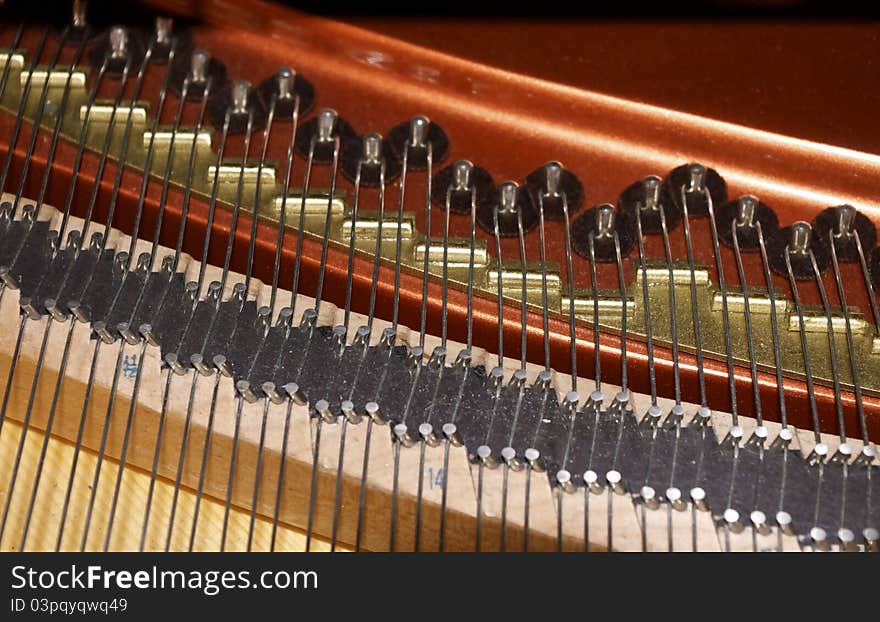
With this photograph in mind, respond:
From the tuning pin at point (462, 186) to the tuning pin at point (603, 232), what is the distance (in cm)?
17

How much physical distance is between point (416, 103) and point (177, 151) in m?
0.44

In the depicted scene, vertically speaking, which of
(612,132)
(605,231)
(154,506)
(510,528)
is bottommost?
(154,506)

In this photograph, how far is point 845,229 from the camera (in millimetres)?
2271

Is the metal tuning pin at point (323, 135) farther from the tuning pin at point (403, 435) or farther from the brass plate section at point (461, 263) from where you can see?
the tuning pin at point (403, 435)

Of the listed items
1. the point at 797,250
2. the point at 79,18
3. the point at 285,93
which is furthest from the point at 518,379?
the point at 79,18

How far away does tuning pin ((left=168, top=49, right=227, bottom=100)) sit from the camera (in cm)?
245

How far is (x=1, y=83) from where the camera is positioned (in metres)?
2.42

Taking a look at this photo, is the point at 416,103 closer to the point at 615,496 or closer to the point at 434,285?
the point at 434,285

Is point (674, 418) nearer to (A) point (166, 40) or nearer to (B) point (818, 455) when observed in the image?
(B) point (818, 455)

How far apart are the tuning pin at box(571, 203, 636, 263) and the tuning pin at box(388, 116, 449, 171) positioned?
28 cm

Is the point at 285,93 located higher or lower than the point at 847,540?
higher

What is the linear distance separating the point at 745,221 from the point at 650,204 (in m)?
0.16
